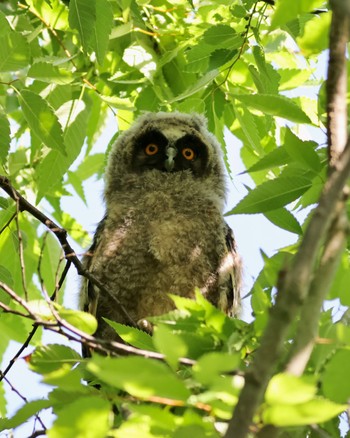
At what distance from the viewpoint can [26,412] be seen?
1.96m

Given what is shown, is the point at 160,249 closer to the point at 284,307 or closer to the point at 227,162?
the point at 227,162

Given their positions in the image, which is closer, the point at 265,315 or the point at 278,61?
the point at 265,315

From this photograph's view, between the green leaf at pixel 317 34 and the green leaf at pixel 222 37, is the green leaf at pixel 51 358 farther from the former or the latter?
the green leaf at pixel 222 37

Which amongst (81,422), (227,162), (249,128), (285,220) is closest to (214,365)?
(81,422)

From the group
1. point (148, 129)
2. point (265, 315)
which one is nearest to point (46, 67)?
point (265, 315)

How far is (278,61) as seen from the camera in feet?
14.7

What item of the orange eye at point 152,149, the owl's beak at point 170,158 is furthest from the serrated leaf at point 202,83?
the orange eye at point 152,149

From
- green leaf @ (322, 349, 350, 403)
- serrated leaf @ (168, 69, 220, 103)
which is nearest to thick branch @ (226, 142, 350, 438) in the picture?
green leaf @ (322, 349, 350, 403)

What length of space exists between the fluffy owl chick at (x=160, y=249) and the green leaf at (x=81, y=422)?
7.62ft

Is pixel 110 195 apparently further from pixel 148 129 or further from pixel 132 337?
pixel 132 337

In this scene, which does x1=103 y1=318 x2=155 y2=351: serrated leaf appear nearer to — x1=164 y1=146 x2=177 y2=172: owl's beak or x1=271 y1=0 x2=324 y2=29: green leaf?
x1=271 y1=0 x2=324 y2=29: green leaf

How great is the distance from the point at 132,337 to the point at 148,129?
9.36 ft

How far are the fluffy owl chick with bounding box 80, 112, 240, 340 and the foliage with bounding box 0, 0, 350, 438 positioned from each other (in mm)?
295

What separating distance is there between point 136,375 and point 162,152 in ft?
11.7
